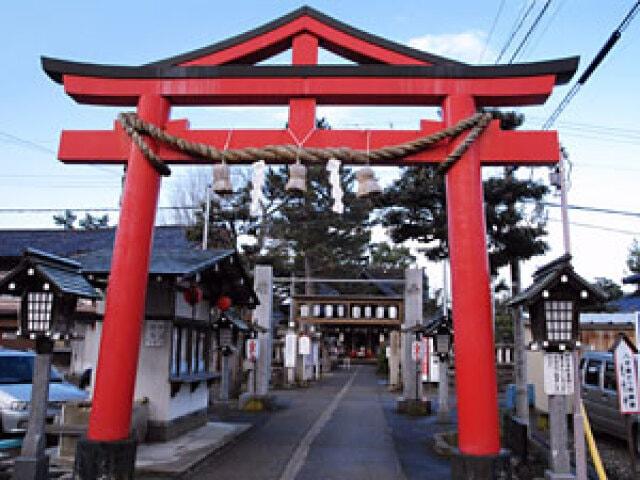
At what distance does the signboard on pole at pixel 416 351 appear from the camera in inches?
743

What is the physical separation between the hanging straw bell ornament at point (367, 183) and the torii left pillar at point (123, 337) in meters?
2.98

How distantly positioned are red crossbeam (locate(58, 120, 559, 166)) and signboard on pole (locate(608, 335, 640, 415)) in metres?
2.89

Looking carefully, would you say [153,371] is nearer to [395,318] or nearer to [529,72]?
[529,72]

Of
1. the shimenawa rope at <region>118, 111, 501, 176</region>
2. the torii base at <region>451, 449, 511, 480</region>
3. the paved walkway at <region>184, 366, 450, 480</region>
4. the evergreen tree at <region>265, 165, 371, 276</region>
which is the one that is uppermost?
the evergreen tree at <region>265, 165, 371, 276</region>

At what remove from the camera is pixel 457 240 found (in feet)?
23.2

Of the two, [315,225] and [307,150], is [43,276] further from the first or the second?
[315,225]

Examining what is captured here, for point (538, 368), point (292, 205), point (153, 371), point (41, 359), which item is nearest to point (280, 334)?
point (292, 205)

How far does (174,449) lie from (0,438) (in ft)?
11.1

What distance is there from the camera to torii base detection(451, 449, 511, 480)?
638cm

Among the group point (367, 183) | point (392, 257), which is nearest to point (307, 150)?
Result: point (367, 183)

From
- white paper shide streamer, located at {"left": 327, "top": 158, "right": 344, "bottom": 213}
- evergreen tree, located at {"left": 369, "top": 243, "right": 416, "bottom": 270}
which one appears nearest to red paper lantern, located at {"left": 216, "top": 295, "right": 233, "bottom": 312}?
white paper shide streamer, located at {"left": 327, "top": 158, "right": 344, "bottom": 213}

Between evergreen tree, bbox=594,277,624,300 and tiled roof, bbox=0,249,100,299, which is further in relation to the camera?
evergreen tree, bbox=594,277,624,300

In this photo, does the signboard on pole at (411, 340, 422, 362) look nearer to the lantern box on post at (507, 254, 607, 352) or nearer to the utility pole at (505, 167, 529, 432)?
the utility pole at (505, 167, 529, 432)

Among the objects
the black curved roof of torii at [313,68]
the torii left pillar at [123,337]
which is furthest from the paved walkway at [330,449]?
the black curved roof of torii at [313,68]
